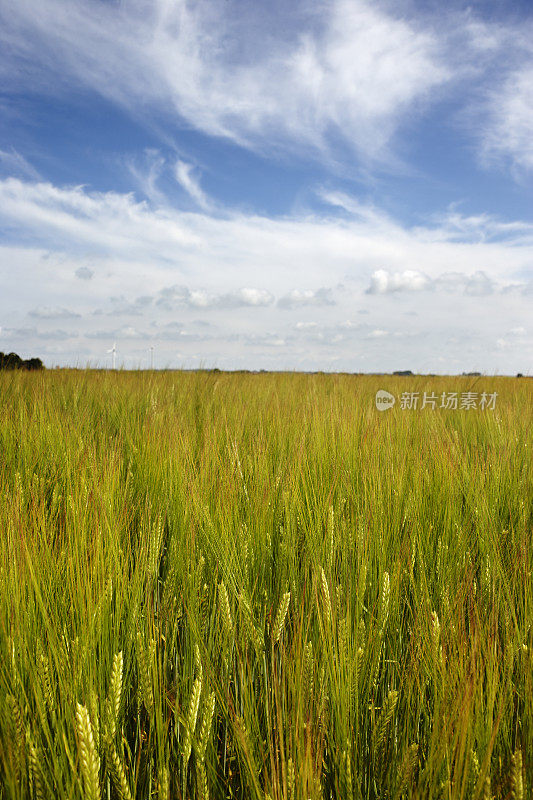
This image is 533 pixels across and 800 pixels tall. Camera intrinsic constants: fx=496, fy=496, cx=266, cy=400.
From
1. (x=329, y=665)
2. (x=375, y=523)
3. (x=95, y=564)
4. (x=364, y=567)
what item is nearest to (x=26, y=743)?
(x=95, y=564)

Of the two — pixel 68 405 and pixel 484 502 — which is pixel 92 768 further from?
pixel 68 405

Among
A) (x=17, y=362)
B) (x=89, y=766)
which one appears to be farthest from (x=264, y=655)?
(x=17, y=362)

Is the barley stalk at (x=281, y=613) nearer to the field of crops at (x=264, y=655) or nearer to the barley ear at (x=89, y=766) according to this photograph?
the field of crops at (x=264, y=655)

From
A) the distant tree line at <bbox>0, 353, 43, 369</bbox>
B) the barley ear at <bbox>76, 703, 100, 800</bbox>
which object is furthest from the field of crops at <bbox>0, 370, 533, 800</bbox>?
the distant tree line at <bbox>0, 353, 43, 369</bbox>

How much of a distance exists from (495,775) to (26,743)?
0.83 meters

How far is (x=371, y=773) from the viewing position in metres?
0.90

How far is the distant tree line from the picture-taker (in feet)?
30.2

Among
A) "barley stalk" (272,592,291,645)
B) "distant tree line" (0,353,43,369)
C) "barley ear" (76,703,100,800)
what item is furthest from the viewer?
"distant tree line" (0,353,43,369)

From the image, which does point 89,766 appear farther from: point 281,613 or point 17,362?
point 17,362

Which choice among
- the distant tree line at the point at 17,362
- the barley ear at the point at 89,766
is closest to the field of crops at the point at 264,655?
the barley ear at the point at 89,766

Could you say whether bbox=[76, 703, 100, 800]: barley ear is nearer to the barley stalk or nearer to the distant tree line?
the barley stalk

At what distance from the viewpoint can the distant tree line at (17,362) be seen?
9207mm

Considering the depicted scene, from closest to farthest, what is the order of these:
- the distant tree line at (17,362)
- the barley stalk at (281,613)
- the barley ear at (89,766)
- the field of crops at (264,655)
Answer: the barley ear at (89,766)
the field of crops at (264,655)
the barley stalk at (281,613)
the distant tree line at (17,362)

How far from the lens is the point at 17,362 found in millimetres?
9508
